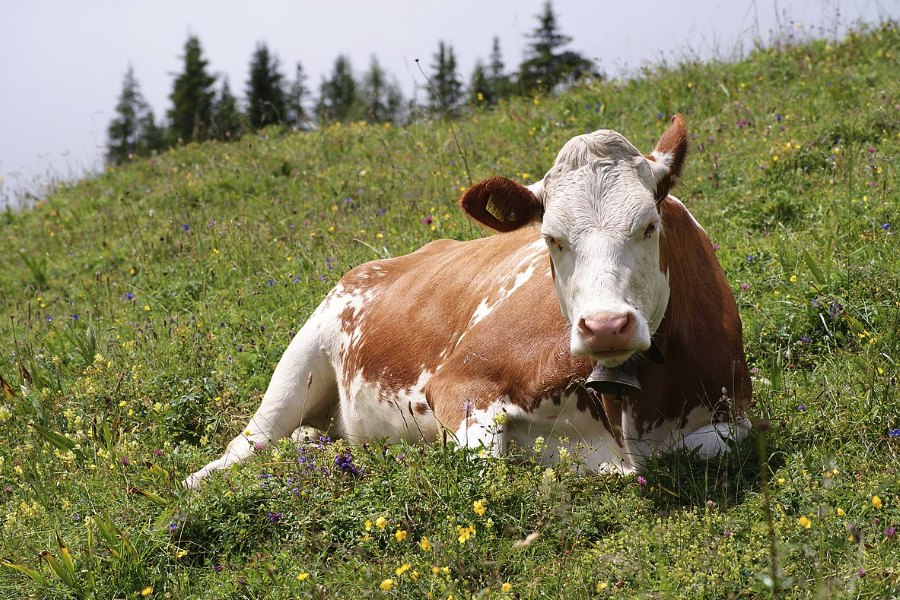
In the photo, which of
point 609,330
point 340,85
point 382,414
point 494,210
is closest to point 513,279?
point 494,210

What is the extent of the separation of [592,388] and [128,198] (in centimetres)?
975

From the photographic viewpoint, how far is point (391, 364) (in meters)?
5.30

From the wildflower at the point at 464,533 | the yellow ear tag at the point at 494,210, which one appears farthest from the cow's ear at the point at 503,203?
the wildflower at the point at 464,533

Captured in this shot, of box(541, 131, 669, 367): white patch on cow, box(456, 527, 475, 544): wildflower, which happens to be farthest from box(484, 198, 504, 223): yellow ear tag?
box(456, 527, 475, 544): wildflower

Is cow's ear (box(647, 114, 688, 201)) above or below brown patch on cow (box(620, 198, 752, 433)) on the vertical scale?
above

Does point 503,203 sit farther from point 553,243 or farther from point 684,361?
point 684,361

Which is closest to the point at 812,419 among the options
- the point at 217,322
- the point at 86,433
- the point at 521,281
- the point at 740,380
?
the point at 740,380

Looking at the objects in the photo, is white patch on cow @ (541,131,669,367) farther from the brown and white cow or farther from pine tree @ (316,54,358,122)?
pine tree @ (316,54,358,122)

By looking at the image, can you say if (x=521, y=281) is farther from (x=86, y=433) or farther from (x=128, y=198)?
(x=128, y=198)

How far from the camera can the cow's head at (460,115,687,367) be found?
10.5 feet

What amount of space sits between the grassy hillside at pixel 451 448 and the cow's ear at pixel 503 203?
1175 mm

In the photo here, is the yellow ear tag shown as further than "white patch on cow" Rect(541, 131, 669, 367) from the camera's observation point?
Yes

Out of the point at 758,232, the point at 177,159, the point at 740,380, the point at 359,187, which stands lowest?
the point at 740,380

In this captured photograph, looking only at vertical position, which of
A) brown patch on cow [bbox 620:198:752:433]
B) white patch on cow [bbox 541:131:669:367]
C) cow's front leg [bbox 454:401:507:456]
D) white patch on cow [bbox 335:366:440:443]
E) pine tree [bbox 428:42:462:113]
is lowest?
white patch on cow [bbox 335:366:440:443]
